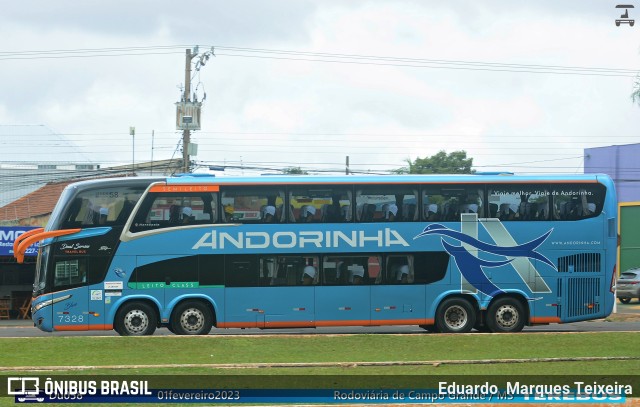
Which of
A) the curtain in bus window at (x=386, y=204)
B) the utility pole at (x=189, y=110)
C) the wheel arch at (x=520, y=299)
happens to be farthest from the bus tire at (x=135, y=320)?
the utility pole at (x=189, y=110)

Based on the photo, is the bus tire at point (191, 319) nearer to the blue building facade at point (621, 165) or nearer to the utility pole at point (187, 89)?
the utility pole at point (187, 89)

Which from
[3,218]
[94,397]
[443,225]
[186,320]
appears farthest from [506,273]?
[3,218]

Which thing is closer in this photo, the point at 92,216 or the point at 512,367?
the point at 512,367

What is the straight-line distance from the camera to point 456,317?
2344 cm

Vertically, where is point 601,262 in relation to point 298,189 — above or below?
below

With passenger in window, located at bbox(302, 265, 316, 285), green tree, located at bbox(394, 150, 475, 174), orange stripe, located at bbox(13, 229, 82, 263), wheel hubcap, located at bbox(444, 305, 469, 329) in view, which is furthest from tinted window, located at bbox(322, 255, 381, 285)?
green tree, located at bbox(394, 150, 475, 174)

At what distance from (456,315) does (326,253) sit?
3.48 metres

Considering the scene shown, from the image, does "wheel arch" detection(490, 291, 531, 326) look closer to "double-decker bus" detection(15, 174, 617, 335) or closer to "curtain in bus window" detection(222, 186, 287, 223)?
"double-decker bus" detection(15, 174, 617, 335)

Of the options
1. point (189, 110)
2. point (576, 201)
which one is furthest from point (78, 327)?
point (189, 110)

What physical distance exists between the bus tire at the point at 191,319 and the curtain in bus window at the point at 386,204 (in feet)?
13.5

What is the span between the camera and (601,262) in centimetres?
2361

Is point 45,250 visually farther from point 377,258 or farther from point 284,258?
point 377,258

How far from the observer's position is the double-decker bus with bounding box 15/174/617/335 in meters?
22.3

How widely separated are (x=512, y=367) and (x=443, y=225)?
294 inches
